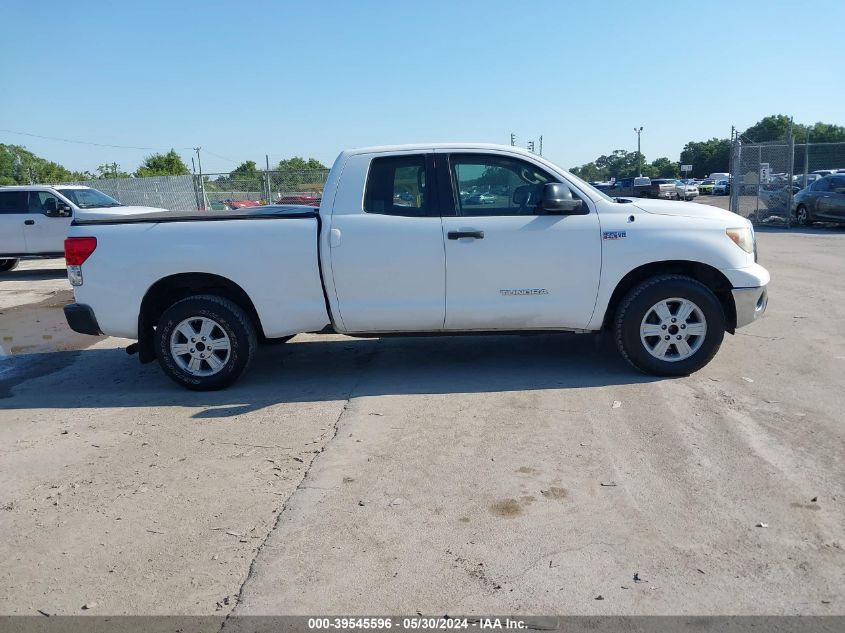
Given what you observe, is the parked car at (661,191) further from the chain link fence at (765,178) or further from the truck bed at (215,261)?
the truck bed at (215,261)

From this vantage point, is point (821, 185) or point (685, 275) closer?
point (685, 275)

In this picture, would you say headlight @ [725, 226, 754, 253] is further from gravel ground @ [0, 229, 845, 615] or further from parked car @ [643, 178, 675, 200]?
parked car @ [643, 178, 675, 200]

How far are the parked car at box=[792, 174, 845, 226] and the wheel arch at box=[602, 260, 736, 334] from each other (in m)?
15.0

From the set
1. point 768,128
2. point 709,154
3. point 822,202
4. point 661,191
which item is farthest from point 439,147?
point 768,128

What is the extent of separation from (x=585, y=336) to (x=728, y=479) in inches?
139

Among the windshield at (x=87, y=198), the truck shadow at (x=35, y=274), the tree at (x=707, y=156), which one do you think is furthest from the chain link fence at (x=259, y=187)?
the tree at (x=707, y=156)

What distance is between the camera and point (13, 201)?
1503 centimetres

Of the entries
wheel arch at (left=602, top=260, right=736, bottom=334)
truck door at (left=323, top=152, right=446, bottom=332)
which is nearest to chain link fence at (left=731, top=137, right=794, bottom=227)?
wheel arch at (left=602, top=260, right=736, bottom=334)

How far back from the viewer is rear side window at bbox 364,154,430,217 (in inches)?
231

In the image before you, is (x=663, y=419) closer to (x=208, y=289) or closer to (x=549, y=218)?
(x=549, y=218)

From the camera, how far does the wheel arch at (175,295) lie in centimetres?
596

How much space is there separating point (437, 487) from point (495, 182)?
282cm

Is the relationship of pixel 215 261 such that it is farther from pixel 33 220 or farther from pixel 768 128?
pixel 768 128

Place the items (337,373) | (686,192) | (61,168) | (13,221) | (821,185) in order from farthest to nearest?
(61,168)
(686,192)
(821,185)
(13,221)
(337,373)
